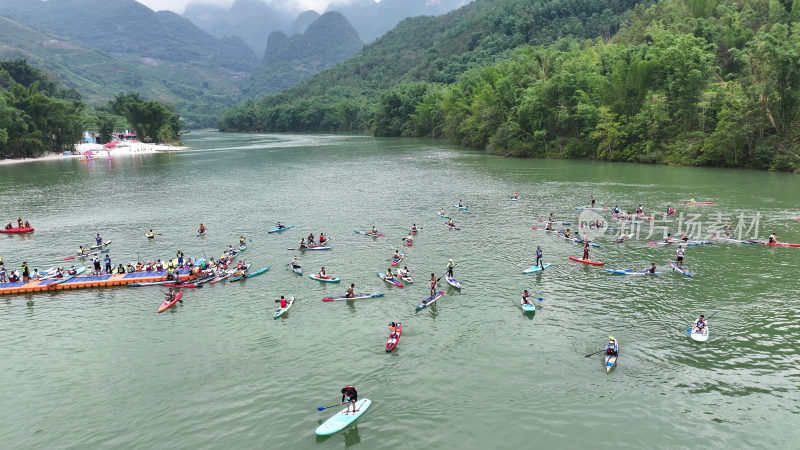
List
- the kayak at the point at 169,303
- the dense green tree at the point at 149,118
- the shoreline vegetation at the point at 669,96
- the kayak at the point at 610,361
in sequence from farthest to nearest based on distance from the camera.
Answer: the dense green tree at the point at 149,118 < the shoreline vegetation at the point at 669,96 < the kayak at the point at 169,303 < the kayak at the point at 610,361

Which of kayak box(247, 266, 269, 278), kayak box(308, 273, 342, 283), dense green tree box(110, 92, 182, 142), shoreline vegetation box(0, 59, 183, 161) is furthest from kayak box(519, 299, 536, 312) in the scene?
dense green tree box(110, 92, 182, 142)

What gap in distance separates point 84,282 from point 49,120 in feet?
416

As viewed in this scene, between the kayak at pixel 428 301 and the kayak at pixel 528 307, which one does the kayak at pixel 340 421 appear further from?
the kayak at pixel 528 307

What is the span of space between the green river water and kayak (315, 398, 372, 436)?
15.5 inches

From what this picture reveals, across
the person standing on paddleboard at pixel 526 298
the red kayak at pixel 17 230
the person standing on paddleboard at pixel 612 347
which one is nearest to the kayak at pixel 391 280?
the person standing on paddleboard at pixel 526 298

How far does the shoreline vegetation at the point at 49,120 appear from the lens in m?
128

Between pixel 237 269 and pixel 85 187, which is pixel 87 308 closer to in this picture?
pixel 237 269

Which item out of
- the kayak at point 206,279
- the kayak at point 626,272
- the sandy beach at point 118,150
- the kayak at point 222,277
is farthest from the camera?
the sandy beach at point 118,150

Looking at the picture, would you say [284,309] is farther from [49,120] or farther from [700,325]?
[49,120]

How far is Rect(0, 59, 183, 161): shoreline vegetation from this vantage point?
419ft

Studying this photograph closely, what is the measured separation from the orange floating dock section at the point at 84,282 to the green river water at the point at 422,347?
40.1 inches

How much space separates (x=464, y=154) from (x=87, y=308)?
346ft

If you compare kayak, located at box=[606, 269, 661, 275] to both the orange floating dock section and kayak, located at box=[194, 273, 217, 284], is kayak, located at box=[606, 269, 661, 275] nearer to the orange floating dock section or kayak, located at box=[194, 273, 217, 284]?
kayak, located at box=[194, 273, 217, 284]

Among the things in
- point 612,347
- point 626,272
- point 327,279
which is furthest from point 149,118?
point 612,347
